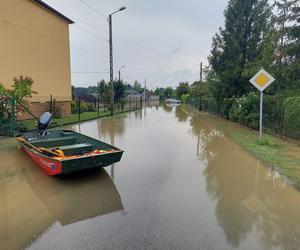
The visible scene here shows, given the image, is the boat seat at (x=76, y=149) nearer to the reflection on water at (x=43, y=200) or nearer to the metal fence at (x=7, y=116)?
the reflection on water at (x=43, y=200)

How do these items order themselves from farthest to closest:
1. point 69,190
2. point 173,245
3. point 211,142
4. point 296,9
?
1. point 296,9
2. point 211,142
3. point 69,190
4. point 173,245

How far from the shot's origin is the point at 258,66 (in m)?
12.3

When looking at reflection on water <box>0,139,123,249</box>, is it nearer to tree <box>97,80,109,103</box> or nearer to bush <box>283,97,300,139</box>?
bush <box>283,97,300,139</box>

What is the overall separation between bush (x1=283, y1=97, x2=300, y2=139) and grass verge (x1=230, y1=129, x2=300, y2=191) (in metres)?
0.49

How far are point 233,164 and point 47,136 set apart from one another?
5427 mm

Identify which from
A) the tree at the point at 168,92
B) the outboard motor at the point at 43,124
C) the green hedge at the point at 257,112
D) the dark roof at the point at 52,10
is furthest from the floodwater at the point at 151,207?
the tree at the point at 168,92

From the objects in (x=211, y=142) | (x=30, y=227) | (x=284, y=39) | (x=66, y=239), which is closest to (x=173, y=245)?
(x=66, y=239)

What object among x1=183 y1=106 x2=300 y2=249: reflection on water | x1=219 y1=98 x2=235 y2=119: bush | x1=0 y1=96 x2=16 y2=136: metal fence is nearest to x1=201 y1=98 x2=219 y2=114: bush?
x1=219 y1=98 x2=235 y2=119: bush

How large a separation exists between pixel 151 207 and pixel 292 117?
25.0 feet

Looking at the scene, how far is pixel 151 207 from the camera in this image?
376 cm

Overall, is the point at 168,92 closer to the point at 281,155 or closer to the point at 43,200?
the point at 281,155

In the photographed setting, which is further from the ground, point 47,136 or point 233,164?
point 47,136

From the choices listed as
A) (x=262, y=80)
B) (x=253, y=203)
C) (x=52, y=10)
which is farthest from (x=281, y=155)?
(x=52, y=10)

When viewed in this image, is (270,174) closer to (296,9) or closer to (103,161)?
(103,161)
